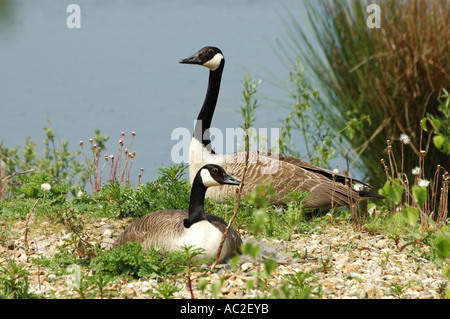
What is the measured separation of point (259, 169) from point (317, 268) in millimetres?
2258

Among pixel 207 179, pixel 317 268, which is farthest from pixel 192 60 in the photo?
pixel 317 268

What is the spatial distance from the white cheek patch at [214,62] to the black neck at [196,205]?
284cm

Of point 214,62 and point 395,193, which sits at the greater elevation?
point 214,62

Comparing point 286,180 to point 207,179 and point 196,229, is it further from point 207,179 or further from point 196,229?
point 196,229

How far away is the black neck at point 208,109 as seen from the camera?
7000 millimetres

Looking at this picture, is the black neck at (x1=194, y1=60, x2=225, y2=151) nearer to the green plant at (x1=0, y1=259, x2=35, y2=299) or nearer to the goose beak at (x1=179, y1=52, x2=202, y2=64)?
the goose beak at (x1=179, y1=52, x2=202, y2=64)

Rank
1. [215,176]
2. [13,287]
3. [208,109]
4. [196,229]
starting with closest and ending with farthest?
[13,287], [196,229], [215,176], [208,109]

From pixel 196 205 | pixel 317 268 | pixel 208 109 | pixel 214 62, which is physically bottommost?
pixel 317 268

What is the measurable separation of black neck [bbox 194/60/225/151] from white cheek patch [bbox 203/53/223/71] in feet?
0.17

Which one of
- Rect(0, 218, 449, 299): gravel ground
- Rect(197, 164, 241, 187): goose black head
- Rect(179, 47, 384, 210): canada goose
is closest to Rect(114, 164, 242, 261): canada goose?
Rect(197, 164, 241, 187): goose black head

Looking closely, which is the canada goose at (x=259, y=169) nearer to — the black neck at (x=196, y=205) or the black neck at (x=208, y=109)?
the black neck at (x=208, y=109)

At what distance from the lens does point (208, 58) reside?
7121mm

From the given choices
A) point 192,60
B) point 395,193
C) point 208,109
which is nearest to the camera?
point 395,193
